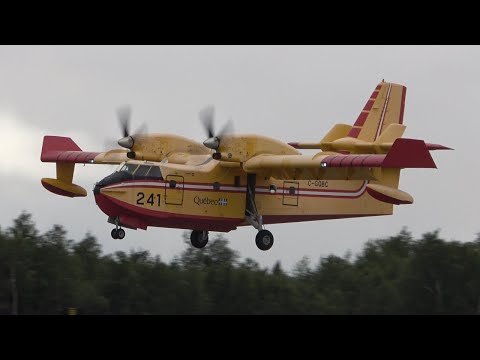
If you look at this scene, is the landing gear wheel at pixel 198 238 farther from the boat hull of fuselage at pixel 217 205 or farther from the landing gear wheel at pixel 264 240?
the landing gear wheel at pixel 264 240

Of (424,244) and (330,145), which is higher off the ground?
(330,145)

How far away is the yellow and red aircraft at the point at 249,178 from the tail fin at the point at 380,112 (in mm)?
35

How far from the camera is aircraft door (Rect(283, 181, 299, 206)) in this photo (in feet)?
120

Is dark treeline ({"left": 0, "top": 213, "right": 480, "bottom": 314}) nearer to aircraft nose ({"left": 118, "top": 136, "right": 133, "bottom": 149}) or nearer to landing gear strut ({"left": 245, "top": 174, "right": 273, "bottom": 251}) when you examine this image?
landing gear strut ({"left": 245, "top": 174, "right": 273, "bottom": 251})

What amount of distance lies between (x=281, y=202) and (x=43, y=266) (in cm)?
777

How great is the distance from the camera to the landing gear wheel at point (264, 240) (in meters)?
36.2

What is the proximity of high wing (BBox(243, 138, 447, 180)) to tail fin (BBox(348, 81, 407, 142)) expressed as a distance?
139 inches

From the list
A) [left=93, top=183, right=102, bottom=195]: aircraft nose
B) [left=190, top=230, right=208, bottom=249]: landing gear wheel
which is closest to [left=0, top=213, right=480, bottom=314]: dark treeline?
[left=190, top=230, right=208, bottom=249]: landing gear wheel

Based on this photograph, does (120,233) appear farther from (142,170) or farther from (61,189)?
(61,189)

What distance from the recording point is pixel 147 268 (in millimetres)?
35438
